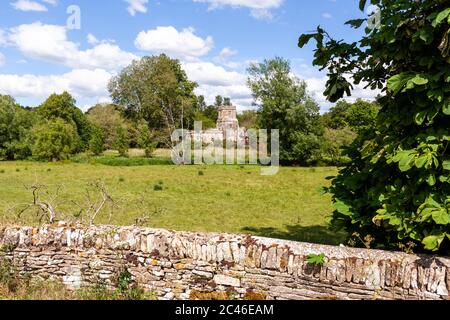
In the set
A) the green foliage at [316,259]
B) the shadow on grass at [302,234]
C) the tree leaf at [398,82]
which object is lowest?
the shadow on grass at [302,234]

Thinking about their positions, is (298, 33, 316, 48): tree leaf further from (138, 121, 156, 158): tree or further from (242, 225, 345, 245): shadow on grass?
(138, 121, 156, 158): tree

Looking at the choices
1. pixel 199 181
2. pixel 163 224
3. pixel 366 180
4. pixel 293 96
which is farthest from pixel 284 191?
pixel 293 96

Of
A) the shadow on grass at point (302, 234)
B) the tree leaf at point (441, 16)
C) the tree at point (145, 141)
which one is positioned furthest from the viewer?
the tree at point (145, 141)

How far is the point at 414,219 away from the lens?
17.7 ft

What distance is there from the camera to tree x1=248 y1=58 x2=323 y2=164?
40406 mm

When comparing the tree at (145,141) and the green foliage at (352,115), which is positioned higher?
the green foliage at (352,115)

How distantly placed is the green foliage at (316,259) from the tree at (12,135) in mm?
52369

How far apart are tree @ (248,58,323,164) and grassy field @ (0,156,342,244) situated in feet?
46.5

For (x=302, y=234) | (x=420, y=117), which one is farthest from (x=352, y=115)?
(x=420, y=117)

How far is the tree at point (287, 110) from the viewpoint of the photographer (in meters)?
40.4

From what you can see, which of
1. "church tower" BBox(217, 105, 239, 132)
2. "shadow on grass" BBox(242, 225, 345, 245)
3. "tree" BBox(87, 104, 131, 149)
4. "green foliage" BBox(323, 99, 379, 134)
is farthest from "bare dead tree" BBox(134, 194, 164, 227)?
"green foliage" BBox(323, 99, 379, 134)

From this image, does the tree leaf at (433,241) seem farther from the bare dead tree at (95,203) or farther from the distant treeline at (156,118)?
the distant treeline at (156,118)

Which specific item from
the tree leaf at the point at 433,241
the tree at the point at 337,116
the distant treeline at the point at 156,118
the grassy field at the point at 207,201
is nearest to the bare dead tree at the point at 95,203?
the grassy field at the point at 207,201
